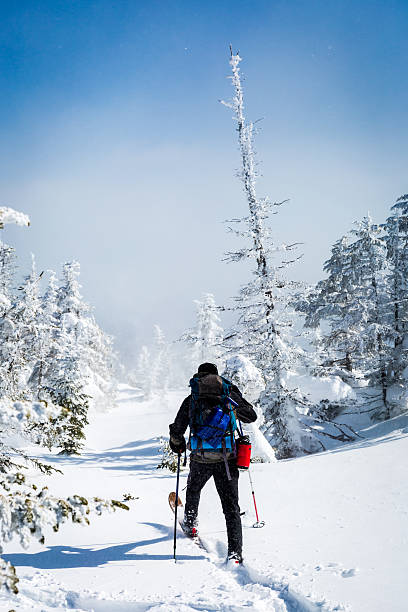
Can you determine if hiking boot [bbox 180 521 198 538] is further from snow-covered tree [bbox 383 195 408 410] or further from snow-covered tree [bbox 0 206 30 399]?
snow-covered tree [bbox 383 195 408 410]

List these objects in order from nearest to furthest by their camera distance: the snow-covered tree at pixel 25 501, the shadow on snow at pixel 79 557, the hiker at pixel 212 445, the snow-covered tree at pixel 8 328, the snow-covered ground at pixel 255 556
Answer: the snow-covered tree at pixel 25 501 < the snow-covered ground at pixel 255 556 < the snow-covered tree at pixel 8 328 < the shadow on snow at pixel 79 557 < the hiker at pixel 212 445

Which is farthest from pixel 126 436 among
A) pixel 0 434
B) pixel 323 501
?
pixel 0 434

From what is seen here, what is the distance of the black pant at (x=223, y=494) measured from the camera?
173 inches

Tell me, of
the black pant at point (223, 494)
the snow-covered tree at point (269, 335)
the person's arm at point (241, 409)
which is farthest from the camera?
the snow-covered tree at point (269, 335)

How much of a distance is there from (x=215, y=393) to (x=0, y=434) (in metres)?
2.44

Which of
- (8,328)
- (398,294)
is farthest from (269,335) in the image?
(8,328)

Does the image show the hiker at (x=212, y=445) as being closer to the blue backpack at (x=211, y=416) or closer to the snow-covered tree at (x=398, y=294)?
the blue backpack at (x=211, y=416)

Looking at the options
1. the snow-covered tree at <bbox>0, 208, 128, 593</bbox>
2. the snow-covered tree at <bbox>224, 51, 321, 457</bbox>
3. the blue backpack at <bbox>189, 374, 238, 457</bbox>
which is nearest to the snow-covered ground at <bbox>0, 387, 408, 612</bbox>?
the snow-covered tree at <bbox>0, 208, 128, 593</bbox>

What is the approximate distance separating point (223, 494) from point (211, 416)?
0.95 meters

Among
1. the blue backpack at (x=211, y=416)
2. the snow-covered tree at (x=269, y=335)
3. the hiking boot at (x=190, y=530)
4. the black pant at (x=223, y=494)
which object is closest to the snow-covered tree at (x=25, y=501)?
the blue backpack at (x=211, y=416)

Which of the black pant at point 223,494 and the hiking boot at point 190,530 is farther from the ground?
the black pant at point 223,494

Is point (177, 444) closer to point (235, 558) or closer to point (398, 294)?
point (235, 558)

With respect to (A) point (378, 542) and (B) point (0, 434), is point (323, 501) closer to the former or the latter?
(A) point (378, 542)

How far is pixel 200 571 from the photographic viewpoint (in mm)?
4055
